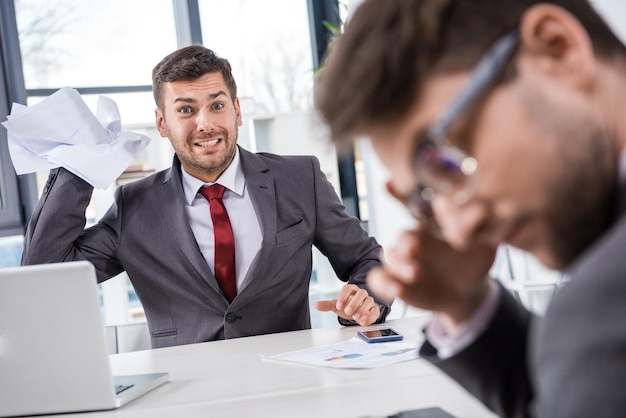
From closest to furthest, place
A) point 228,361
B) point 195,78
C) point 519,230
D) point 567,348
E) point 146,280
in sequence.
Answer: point 567,348 < point 519,230 < point 228,361 < point 146,280 < point 195,78

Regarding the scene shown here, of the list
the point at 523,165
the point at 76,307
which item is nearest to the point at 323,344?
the point at 76,307

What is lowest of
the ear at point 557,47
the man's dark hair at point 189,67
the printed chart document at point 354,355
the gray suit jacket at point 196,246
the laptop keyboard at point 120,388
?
the printed chart document at point 354,355

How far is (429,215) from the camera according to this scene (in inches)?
31.4

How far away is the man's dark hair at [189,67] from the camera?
8.87 ft

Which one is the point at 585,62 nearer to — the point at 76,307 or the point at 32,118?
the point at 76,307

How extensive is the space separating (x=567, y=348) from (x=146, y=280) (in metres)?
2.07

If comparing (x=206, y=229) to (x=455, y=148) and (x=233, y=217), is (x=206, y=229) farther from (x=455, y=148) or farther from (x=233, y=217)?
(x=455, y=148)

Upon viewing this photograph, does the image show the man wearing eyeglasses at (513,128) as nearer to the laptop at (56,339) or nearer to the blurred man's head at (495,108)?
the blurred man's head at (495,108)

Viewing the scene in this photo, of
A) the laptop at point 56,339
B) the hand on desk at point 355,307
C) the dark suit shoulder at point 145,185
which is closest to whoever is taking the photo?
the laptop at point 56,339

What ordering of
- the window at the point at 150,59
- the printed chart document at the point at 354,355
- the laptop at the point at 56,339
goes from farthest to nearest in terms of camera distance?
the window at the point at 150,59
the printed chart document at the point at 354,355
the laptop at the point at 56,339

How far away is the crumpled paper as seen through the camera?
2588 mm

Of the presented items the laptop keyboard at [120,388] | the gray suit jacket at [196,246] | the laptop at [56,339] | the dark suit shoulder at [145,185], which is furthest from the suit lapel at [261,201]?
the laptop at [56,339]

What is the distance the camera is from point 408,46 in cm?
71

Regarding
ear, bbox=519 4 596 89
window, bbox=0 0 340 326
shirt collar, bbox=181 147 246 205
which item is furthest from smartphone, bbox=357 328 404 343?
window, bbox=0 0 340 326
